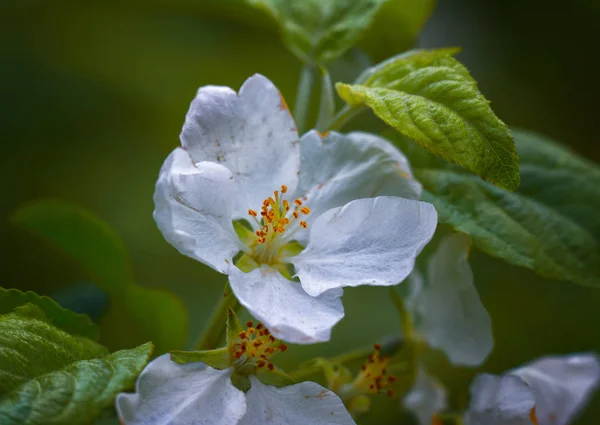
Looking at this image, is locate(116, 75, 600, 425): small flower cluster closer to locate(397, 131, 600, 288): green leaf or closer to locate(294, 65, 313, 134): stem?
locate(397, 131, 600, 288): green leaf

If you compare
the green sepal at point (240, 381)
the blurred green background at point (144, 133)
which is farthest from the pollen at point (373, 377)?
the blurred green background at point (144, 133)

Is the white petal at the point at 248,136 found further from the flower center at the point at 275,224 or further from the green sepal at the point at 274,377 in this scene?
the green sepal at the point at 274,377

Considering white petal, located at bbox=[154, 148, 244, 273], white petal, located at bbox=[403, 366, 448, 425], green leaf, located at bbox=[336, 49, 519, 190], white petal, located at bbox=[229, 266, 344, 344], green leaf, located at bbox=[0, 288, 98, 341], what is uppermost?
green leaf, located at bbox=[336, 49, 519, 190]

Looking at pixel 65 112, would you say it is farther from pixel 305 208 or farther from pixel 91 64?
pixel 305 208

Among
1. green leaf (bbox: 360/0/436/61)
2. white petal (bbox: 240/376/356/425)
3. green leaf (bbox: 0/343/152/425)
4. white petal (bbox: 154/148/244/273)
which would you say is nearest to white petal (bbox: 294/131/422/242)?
white petal (bbox: 154/148/244/273)

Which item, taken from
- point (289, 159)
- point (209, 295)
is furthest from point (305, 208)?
point (209, 295)

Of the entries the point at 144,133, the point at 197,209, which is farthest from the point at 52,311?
the point at 144,133

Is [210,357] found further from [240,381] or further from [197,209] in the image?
[197,209]
